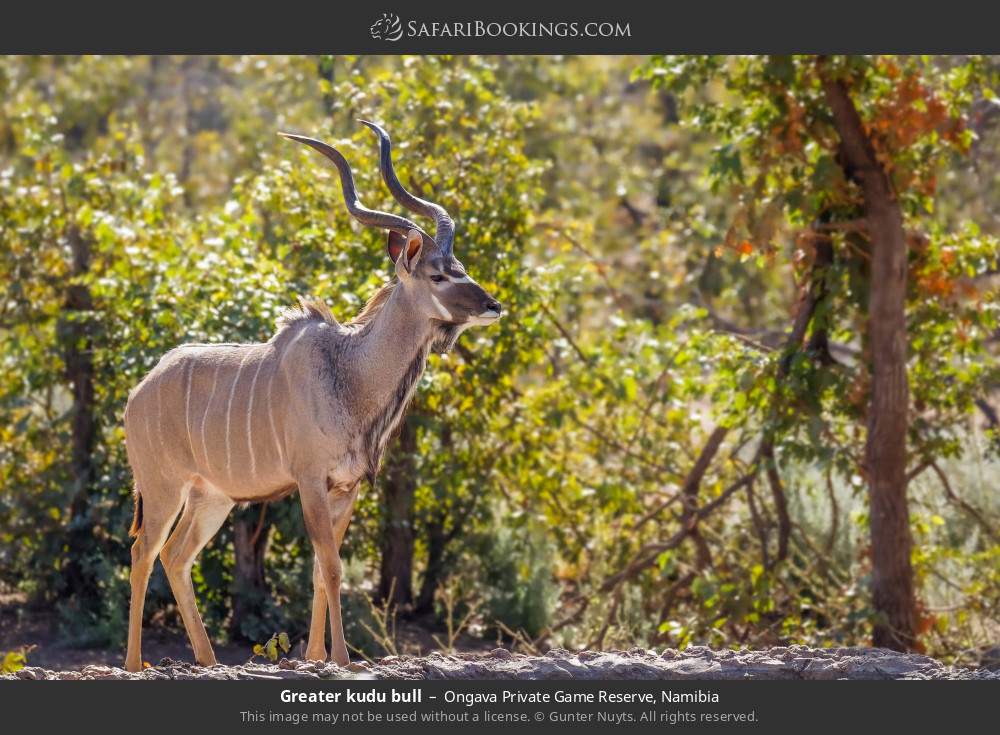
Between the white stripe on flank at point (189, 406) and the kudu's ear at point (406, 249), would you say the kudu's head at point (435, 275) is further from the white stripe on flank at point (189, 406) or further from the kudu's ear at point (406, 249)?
the white stripe on flank at point (189, 406)

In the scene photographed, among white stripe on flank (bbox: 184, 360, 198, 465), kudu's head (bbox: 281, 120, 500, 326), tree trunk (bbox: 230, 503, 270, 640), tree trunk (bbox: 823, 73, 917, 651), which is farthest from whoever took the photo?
tree trunk (bbox: 230, 503, 270, 640)

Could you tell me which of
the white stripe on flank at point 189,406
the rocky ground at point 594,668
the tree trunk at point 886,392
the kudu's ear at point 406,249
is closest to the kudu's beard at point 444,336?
the kudu's ear at point 406,249

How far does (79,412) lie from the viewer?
9.34m

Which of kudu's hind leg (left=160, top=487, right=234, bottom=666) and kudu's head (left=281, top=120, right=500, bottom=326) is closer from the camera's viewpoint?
kudu's head (left=281, top=120, right=500, bottom=326)

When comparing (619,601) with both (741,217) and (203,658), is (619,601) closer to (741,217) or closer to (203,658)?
(741,217)

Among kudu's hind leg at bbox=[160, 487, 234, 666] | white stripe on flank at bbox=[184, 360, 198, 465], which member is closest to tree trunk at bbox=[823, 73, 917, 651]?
kudu's hind leg at bbox=[160, 487, 234, 666]

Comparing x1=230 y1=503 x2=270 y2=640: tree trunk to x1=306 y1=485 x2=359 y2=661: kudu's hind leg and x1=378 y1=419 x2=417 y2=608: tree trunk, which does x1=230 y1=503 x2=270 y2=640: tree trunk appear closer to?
x1=378 y1=419 x2=417 y2=608: tree trunk

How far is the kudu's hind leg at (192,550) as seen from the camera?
20.4 feet

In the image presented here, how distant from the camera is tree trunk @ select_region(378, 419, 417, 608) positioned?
29.8 feet

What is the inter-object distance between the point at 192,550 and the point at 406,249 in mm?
1630

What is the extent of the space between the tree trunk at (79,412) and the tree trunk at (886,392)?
461 centimetres
